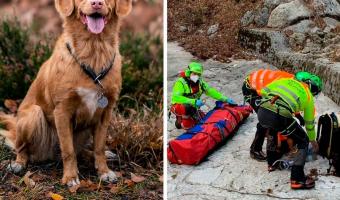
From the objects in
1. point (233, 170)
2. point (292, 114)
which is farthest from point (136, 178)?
point (292, 114)

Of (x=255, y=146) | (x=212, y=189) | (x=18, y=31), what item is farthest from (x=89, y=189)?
(x=18, y=31)

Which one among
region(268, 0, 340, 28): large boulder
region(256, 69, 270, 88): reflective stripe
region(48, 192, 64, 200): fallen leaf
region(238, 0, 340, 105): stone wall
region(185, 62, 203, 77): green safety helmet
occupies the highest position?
region(268, 0, 340, 28): large boulder

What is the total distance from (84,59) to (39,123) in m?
0.62

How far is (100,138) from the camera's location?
198 inches

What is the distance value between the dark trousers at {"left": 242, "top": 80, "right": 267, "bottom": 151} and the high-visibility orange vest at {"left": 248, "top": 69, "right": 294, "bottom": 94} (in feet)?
0.21

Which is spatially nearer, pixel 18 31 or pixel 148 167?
pixel 148 167

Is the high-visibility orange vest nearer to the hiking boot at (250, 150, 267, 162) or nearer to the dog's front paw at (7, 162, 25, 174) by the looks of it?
the hiking boot at (250, 150, 267, 162)

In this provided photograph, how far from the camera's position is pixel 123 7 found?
4.72 metres

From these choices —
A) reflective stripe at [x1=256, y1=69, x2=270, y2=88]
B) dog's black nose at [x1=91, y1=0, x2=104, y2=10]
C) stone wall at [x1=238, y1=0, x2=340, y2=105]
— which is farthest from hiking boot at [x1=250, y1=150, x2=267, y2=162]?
dog's black nose at [x1=91, y1=0, x2=104, y2=10]

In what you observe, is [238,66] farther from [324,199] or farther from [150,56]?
[150,56]

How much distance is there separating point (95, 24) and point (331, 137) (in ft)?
5.61

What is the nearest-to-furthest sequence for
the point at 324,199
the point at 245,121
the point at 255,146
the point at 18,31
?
the point at 324,199 → the point at 255,146 → the point at 245,121 → the point at 18,31

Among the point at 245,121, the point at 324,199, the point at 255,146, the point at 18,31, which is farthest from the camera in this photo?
the point at 18,31

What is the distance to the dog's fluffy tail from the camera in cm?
538
